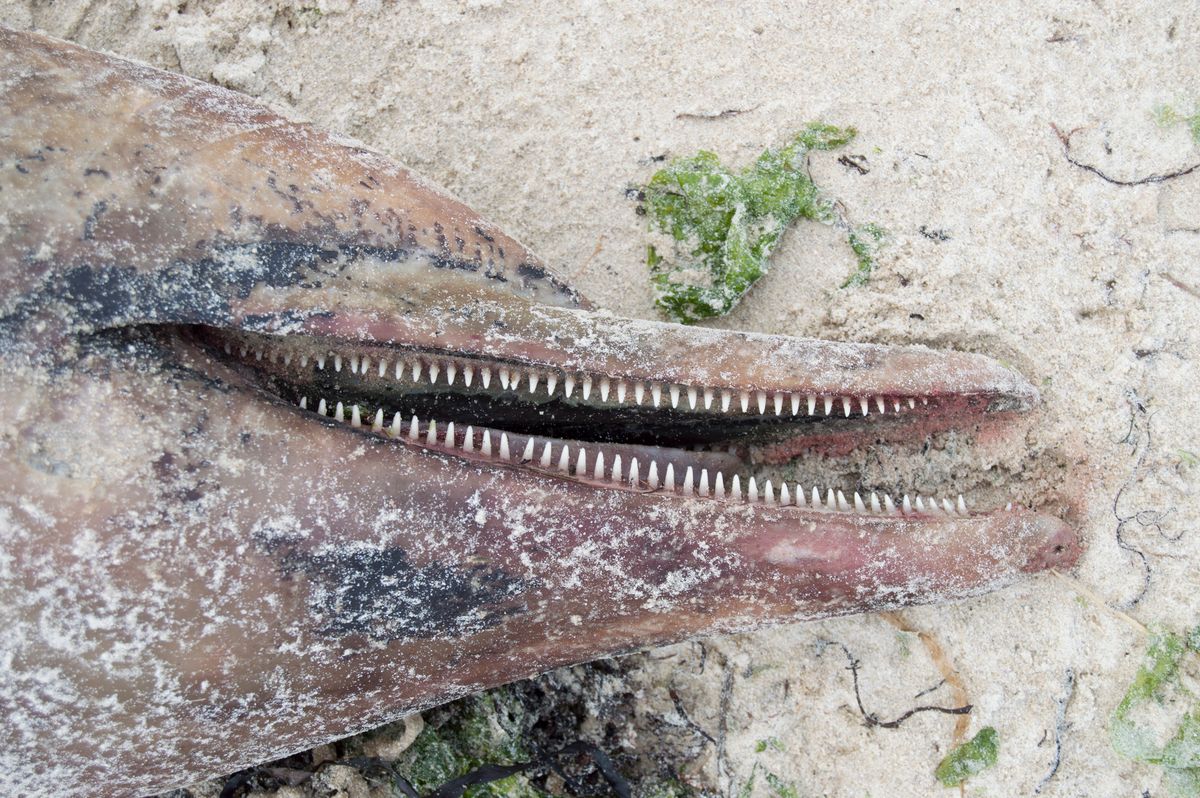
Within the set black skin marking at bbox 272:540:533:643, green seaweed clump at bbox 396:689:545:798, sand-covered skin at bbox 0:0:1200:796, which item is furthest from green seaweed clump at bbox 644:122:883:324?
green seaweed clump at bbox 396:689:545:798

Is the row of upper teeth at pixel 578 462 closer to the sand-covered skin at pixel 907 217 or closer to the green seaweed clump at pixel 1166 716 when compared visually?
the sand-covered skin at pixel 907 217

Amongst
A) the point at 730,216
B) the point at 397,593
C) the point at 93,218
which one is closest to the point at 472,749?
the point at 397,593

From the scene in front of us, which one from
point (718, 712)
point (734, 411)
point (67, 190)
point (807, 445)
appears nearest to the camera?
point (67, 190)

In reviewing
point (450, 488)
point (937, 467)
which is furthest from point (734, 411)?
point (450, 488)

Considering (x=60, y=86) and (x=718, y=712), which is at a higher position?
(x=60, y=86)

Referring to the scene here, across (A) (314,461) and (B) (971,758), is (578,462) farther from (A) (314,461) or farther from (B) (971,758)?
(B) (971,758)

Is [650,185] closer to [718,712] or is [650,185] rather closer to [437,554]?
[437,554]
